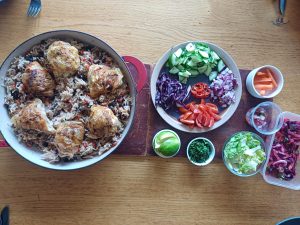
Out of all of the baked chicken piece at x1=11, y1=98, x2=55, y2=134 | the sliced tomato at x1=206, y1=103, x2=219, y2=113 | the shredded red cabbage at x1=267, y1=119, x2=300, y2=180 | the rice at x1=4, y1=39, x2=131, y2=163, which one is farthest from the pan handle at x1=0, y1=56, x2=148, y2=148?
the shredded red cabbage at x1=267, y1=119, x2=300, y2=180

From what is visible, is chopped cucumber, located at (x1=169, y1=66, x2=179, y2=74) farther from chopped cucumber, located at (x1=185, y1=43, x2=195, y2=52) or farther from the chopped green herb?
the chopped green herb

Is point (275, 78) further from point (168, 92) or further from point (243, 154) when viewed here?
point (168, 92)

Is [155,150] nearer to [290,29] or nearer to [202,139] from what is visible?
[202,139]

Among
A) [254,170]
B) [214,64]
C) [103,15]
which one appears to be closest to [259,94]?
[214,64]

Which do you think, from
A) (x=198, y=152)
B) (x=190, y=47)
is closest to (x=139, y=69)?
(x=190, y=47)

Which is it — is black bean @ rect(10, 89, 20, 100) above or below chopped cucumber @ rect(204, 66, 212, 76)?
below

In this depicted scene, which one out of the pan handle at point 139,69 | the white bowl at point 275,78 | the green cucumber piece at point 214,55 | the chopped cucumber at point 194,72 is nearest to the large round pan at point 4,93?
the pan handle at point 139,69

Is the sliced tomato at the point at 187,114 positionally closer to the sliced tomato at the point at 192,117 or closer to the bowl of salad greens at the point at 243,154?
the sliced tomato at the point at 192,117
